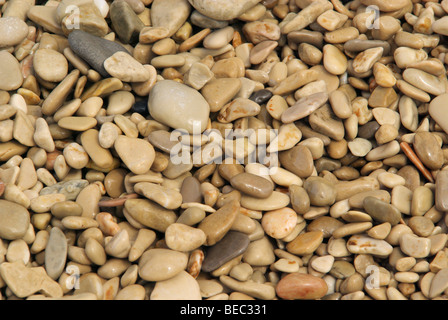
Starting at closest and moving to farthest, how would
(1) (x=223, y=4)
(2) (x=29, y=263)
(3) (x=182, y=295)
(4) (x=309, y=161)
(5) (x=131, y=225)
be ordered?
(3) (x=182, y=295) < (2) (x=29, y=263) < (5) (x=131, y=225) < (4) (x=309, y=161) < (1) (x=223, y=4)

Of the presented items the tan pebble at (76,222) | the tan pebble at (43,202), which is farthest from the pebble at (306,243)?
the tan pebble at (43,202)

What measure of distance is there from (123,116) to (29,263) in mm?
758

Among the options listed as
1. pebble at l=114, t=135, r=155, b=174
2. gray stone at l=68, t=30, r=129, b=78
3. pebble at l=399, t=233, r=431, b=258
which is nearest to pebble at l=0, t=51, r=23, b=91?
gray stone at l=68, t=30, r=129, b=78

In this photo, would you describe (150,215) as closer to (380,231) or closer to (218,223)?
(218,223)

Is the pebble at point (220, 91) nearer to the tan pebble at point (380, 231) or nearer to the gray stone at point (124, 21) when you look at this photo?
the gray stone at point (124, 21)

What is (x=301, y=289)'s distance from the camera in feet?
6.21

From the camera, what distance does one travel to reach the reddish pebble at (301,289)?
74.5 inches

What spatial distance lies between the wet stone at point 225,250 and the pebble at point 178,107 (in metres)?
0.54

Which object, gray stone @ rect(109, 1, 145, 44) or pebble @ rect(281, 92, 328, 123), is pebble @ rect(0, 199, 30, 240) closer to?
gray stone @ rect(109, 1, 145, 44)

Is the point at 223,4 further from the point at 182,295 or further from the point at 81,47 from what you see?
the point at 182,295

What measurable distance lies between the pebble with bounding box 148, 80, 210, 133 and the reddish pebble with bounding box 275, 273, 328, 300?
0.79 meters

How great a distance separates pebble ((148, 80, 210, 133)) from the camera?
2225 millimetres

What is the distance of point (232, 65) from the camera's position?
2494 millimetres

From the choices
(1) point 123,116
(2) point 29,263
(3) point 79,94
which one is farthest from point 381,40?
(2) point 29,263
